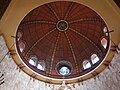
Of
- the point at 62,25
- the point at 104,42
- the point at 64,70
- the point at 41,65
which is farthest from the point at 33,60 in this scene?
the point at 104,42

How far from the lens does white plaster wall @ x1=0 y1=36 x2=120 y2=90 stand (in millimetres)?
13852

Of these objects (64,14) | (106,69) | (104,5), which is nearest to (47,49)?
(64,14)

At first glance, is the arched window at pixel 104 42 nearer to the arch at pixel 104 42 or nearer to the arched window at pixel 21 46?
the arch at pixel 104 42

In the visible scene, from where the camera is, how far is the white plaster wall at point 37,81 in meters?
13.9

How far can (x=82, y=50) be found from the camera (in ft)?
60.7

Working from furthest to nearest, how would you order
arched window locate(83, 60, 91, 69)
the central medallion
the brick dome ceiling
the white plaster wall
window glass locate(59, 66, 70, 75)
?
the central medallion
window glass locate(59, 66, 70, 75)
arched window locate(83, 60, 91, 69)
the brick dome ceiling
the white plaster wall

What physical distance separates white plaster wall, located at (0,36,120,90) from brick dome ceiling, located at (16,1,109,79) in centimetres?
89

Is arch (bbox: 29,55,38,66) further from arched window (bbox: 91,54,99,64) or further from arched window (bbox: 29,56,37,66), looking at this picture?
arched window (bbox: 91,54,99,64)

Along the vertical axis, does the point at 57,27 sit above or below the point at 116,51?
above

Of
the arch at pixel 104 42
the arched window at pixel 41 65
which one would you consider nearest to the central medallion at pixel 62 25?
the arched window at pixel 41 65

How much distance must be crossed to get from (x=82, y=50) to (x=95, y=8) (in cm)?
534

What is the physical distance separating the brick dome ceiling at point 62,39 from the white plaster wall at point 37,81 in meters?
0.89

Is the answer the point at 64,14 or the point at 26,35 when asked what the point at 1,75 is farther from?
the point at 64,14

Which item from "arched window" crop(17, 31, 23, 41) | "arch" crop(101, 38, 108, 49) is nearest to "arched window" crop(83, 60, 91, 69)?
"arch" crop(101, 38, 108, 49)
